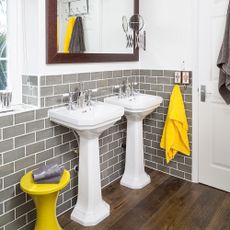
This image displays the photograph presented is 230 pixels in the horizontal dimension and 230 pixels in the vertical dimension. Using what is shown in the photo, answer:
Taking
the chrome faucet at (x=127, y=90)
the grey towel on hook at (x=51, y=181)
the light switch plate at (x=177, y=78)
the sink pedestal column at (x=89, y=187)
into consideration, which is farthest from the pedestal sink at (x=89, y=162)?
the light switch plate at (x=177, y=78)

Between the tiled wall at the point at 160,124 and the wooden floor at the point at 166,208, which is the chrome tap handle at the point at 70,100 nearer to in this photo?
the wooden floor at the point at 166,208

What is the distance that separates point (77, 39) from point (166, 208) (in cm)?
168

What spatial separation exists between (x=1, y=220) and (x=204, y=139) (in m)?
1.97

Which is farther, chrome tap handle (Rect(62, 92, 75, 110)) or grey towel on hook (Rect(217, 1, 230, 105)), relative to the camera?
grey towel on hook (Rect(217, 1, 230, 105))

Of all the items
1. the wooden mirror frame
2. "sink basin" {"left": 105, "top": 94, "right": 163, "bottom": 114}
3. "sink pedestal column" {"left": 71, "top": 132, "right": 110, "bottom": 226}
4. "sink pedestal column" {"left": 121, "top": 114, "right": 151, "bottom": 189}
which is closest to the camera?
the wooden mirror frame

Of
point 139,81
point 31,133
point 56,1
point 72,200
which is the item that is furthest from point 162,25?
point 72,200

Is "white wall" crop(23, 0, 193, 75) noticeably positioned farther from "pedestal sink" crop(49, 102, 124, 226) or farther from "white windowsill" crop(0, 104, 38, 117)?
"pedestal sink" crop(49, 102, 124, 226)

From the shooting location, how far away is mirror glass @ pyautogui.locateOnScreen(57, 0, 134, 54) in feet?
7.04

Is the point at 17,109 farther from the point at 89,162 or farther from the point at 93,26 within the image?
the point at 93,26

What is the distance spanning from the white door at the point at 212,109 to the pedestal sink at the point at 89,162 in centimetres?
100

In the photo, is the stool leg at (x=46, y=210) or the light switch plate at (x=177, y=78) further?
the light switch plate at (x=177, y=78)

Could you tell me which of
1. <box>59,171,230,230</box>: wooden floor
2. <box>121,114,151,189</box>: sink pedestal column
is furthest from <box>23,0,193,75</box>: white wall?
<box>59,171,230,230</box>: wooden floor

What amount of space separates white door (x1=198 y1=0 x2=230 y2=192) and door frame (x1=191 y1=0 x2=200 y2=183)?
0.03m

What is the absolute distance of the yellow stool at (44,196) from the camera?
169cm
